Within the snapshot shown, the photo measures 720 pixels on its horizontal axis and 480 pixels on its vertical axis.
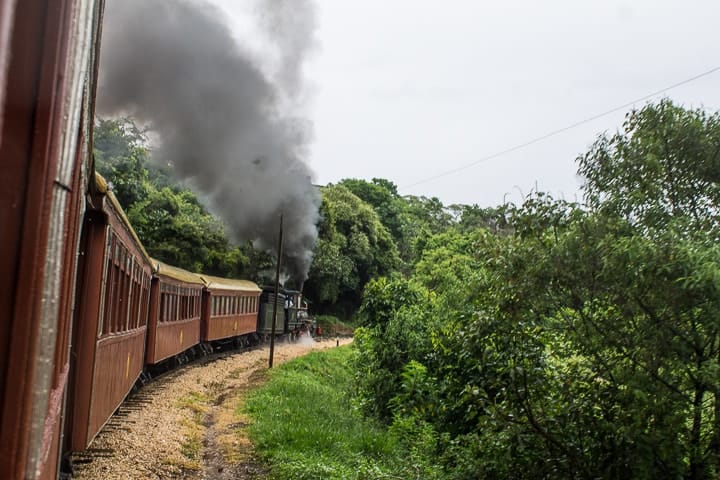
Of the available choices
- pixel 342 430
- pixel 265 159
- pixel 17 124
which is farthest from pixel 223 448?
pixel 265 159

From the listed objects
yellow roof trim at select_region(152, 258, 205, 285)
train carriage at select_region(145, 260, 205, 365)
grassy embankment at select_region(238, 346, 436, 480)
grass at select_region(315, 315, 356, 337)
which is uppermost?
yellow roof trim at select_region(152, 258, 205, 285)

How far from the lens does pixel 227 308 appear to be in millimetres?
19703

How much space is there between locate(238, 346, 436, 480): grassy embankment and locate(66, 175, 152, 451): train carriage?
218 cm

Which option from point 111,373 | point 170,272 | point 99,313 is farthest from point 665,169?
point 170,272

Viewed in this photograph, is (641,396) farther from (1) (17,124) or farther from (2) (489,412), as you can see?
(1) (17,124)

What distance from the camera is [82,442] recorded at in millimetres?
5117

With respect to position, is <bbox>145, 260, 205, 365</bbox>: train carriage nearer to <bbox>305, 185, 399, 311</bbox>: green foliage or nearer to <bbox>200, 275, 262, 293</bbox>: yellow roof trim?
<bbox>200, 275, 262, 293</bbox>: yellow roof trim

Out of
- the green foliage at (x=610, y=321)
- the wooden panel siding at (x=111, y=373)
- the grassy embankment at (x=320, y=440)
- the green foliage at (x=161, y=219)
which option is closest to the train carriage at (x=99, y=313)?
the wooden panel siding at (x=111, y=373)

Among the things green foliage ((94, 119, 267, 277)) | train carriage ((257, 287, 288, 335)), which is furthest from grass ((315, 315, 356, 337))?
train carriage ((257, 287, 288, 335))

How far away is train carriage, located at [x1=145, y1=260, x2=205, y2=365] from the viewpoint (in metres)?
10.5

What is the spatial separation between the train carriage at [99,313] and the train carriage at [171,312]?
137 inches

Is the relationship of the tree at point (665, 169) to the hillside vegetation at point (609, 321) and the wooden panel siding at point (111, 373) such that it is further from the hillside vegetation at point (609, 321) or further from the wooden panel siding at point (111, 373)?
the wooden panel siding at point (111, 373)

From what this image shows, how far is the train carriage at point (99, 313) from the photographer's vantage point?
15.6 feet

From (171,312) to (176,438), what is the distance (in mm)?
4178
